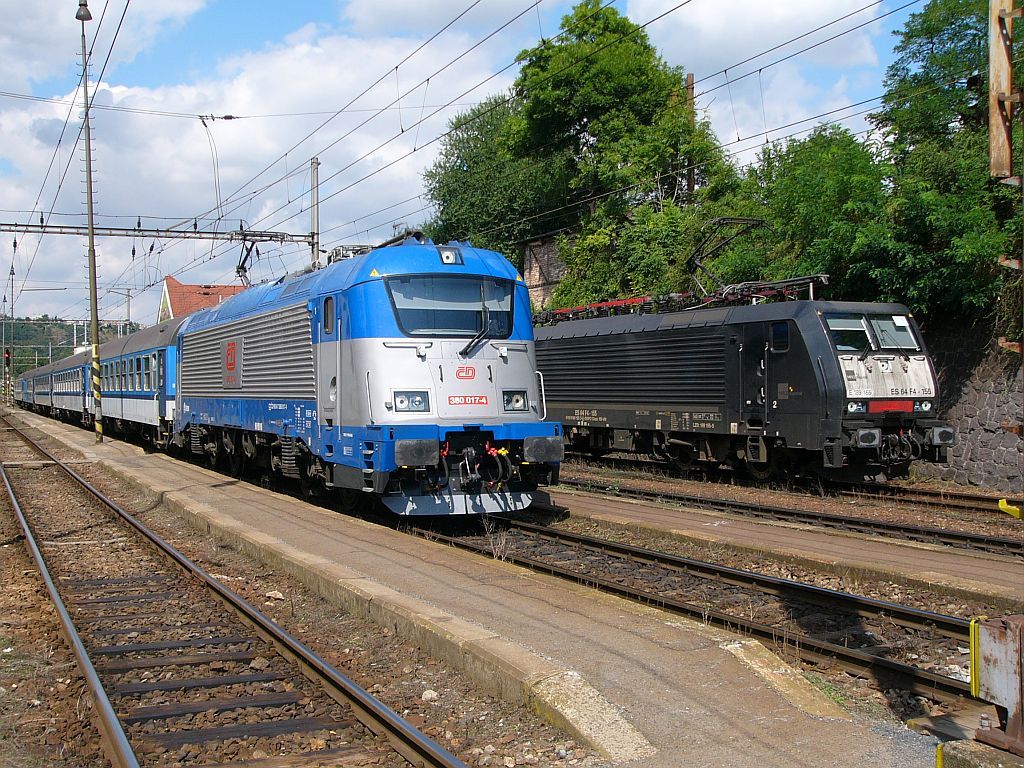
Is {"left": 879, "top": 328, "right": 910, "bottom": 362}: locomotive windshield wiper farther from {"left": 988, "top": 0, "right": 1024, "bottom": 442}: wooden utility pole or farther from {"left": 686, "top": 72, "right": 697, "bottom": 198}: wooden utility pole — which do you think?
{"left": 686, "top": 72, "right": 697, "bottom": 198}: wooden utility pole

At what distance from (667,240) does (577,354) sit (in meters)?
9.09

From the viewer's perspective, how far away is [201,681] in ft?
19.9

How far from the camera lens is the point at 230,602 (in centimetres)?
810

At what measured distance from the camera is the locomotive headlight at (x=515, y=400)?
11594 mm

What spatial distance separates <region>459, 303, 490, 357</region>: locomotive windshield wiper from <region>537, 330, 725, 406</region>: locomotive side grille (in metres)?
5.66

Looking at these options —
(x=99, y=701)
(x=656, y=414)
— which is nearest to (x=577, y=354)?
(x=656, y=414)

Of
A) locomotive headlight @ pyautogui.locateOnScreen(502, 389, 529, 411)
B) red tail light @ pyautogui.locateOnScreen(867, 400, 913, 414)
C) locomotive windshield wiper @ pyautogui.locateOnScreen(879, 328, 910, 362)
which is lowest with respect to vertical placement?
red tail light @ pyautogui.locateOnScreen(867, 400, 913, 414)

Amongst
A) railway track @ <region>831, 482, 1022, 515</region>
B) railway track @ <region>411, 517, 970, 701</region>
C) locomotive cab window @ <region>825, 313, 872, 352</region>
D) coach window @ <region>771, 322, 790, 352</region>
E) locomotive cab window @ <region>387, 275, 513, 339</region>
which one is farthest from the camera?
coach window @ <region>771, 322, 790, 352</region>

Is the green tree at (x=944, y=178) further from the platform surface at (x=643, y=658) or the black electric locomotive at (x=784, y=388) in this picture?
the platform surface at (x=643, y=658)

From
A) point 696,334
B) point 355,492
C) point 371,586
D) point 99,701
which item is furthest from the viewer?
point 696,334

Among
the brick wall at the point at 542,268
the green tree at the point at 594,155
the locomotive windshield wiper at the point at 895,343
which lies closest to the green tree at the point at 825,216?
the locomotive windshield wiper at the point at 895,343

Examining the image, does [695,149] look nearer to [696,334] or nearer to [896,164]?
[896,164]

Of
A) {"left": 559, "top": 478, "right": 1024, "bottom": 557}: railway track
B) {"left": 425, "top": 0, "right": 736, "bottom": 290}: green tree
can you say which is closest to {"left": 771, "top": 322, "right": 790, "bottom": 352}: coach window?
{"left": 559, "top": 478, "right": 1024, "bottom": 557}: railway track

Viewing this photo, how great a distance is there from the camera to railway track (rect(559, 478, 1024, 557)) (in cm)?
1071
